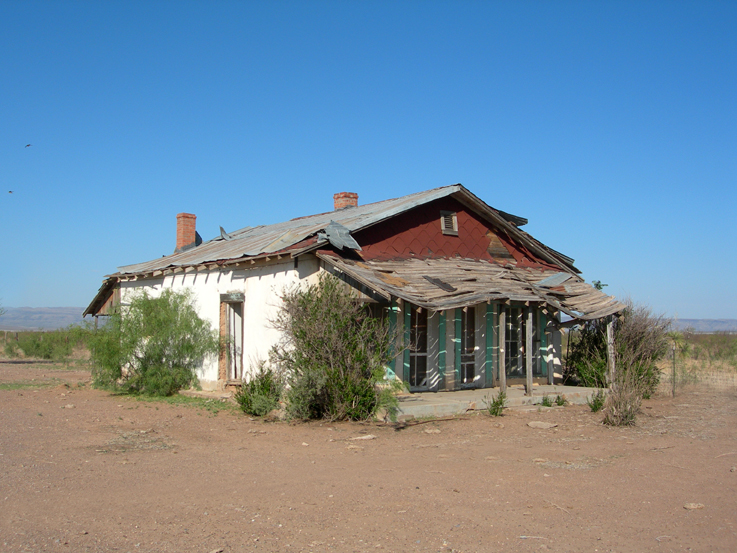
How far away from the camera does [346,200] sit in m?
18.8

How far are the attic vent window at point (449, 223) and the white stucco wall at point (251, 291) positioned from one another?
13.7 feet

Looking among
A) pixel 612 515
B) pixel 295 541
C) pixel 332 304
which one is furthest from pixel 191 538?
pixel 332 304

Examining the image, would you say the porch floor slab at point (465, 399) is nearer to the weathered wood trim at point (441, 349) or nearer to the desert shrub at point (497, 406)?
the desert shrub at point (497, 406)

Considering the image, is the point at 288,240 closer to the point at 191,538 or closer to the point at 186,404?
the point at 186,404

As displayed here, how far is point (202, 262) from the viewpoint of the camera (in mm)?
13750

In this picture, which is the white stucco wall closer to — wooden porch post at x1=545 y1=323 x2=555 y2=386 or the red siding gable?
the red siding gable

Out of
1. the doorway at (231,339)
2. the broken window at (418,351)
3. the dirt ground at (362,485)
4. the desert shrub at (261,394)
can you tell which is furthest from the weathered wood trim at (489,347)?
the doorway at (231,339)

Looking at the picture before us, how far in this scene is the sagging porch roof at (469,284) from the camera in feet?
35.8

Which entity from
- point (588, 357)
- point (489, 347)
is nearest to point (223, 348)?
point (489, 347)

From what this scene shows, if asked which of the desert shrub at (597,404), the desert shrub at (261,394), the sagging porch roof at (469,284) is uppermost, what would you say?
the sagging porch roof at (469,284)

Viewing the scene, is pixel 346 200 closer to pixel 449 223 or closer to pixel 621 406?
pixel 449 223

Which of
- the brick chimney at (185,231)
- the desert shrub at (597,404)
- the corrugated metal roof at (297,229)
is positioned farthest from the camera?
the brick chimney at (185,231)

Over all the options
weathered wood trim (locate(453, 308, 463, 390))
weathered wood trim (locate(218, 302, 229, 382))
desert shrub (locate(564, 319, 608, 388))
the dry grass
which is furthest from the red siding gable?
the dry grass

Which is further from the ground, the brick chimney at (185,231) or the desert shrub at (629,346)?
the brick chimney at (185,231)
